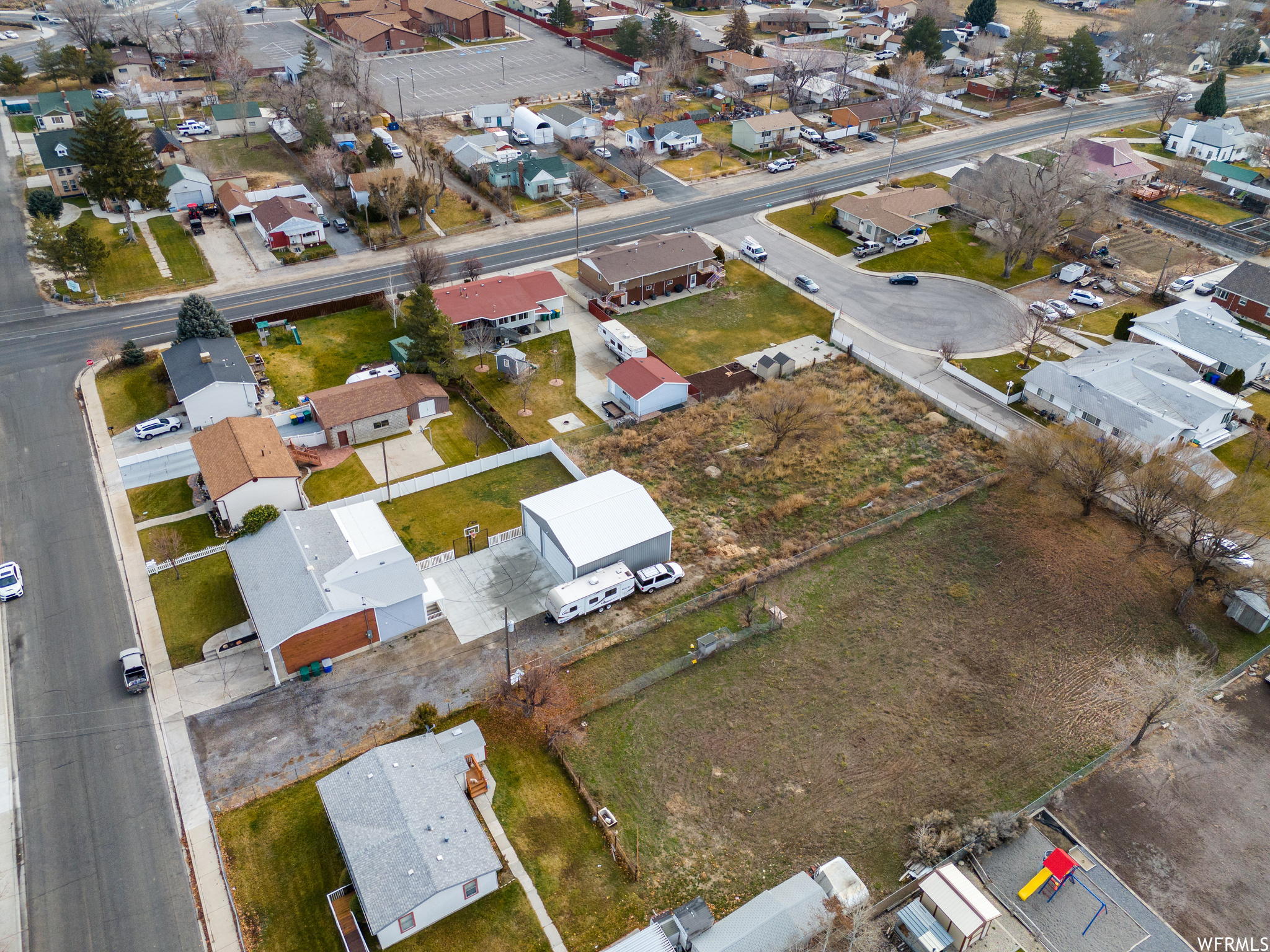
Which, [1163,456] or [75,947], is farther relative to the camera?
[1163,456]

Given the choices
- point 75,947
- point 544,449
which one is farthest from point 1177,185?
point 75,947

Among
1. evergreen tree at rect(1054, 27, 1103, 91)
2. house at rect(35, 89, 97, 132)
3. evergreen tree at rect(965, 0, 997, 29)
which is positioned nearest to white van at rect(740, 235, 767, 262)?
evergreen tree at rect(1054, 27, 1103, 91)

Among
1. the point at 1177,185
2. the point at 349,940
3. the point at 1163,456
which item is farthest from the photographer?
the point at 1177,185

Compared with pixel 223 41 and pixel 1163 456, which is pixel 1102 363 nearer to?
pixel 1163 456

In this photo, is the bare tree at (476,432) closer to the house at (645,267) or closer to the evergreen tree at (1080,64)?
the house at (645,267)

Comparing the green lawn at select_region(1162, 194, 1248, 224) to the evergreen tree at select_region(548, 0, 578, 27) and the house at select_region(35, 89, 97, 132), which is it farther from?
the house at select_region(35, 89, 97, 132)

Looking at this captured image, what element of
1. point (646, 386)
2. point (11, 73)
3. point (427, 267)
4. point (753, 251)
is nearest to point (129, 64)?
point (11, 73)
